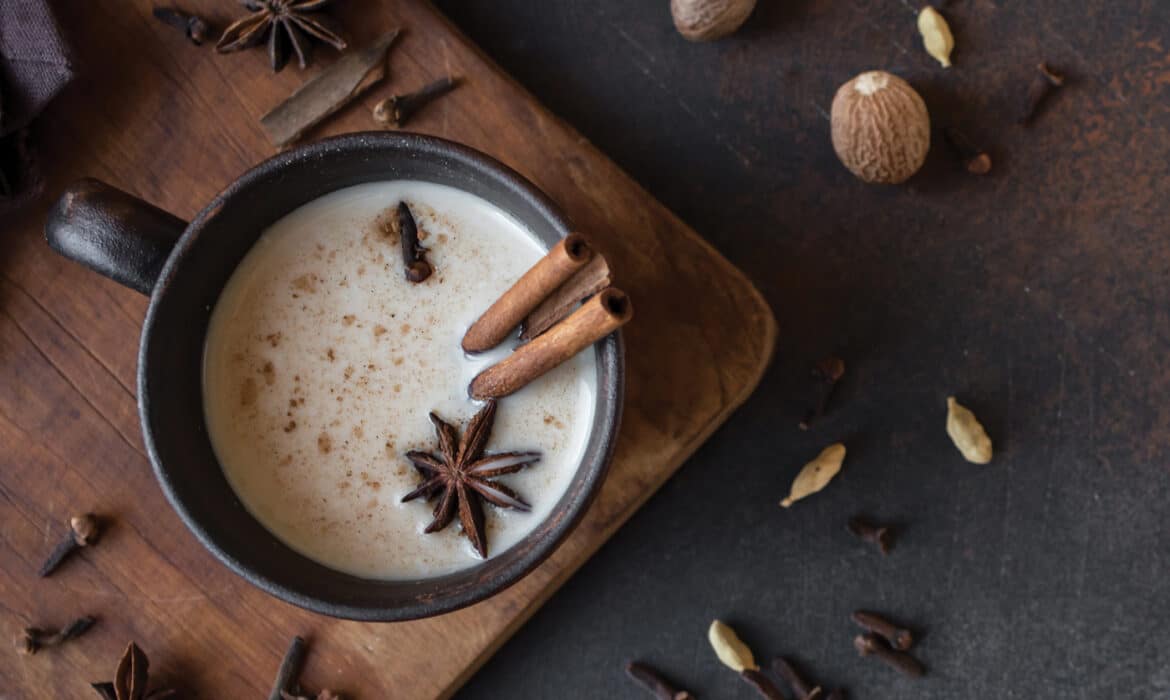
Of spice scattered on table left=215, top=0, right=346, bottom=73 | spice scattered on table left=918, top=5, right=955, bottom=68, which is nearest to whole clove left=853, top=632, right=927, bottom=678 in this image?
spice scattered on table left=918, top=5, right=955, bottom=68

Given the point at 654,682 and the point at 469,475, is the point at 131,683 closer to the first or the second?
the point at 469,475

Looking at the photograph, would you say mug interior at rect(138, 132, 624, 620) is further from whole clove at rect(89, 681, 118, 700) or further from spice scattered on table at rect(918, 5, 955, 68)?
spice scattered on table at rect(918, 5, 955, 68)

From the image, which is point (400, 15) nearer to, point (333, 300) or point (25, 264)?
point (333, 300)

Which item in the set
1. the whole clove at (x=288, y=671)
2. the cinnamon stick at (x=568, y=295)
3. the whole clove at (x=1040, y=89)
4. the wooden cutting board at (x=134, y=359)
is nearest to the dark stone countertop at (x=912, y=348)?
the whole clove at (x=1040, y=89)

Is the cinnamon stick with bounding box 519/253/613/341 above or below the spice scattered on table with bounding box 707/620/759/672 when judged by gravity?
above

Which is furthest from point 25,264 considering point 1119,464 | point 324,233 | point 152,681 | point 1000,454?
point 1119,464
